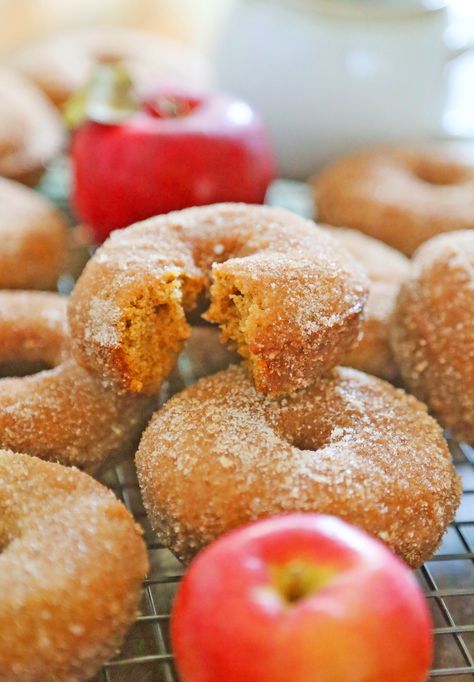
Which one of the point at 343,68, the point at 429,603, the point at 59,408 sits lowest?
the point at 429,603

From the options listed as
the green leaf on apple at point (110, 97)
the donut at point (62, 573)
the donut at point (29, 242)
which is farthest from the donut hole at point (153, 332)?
the green leaf on apple at point (110, 97)

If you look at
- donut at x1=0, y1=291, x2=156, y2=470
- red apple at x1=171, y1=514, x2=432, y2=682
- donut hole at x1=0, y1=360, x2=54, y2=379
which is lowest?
donut hole at x1=0, y1=360, x2=54, y2=379

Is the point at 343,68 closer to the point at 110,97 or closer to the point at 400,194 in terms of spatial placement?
the point at 400,194

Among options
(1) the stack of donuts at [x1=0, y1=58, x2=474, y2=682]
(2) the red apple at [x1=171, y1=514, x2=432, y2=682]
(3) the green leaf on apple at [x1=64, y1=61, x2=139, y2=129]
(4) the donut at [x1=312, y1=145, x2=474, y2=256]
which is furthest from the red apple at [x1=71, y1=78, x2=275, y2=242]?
(2) the red apple at [x1=171, y1=514, x2=432, y2=682]

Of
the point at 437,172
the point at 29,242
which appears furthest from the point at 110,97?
the point at 437,172

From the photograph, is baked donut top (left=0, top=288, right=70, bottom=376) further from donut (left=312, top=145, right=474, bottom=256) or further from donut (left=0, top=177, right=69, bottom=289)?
donut (left=312, top=145, right=474, bottom=256)

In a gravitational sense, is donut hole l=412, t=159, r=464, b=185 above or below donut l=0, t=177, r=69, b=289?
above

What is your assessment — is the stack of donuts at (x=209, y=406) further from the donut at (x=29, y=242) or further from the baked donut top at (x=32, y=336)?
Result: the donut at (x=29, y=242)
